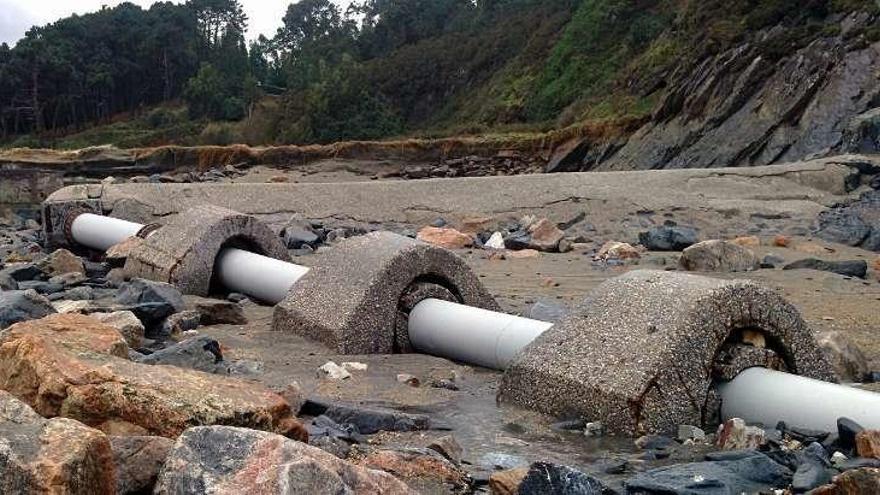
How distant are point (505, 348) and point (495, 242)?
17.2 feet

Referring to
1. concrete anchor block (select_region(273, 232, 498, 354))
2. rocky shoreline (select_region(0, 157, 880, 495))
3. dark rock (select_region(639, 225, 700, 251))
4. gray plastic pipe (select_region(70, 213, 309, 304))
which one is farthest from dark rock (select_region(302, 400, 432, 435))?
dark rock (select_region(639, 225, 700, 251))

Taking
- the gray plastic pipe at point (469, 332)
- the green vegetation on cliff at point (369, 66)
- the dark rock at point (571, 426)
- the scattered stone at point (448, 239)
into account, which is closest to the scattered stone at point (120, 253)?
the scattered stone at point (448, 239)

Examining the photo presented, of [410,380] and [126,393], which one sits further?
[410,380]

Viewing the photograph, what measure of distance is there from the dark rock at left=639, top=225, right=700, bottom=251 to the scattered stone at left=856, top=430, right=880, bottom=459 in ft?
20.2

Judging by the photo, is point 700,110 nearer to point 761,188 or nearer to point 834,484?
point 761,188

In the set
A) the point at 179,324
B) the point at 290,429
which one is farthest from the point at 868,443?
the point at 179,324

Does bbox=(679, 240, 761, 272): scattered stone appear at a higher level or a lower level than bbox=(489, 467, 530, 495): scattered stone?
lower

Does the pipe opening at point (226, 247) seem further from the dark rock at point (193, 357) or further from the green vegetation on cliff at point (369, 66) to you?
the green vegetation on cliff at point (369, 66)

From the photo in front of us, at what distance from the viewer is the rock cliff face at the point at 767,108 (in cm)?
1471

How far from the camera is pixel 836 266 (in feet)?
23.6

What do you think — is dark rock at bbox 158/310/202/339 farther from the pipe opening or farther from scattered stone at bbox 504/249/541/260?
scattered stone at bbox 504/249/541/260

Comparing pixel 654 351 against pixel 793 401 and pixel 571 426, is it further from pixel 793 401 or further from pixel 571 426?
pixel 793 401

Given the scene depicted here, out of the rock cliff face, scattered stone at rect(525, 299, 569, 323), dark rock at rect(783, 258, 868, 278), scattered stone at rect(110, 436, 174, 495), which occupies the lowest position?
dark rock at rect(783, 258, 868, 278)

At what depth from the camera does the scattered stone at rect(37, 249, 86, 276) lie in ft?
23.6
